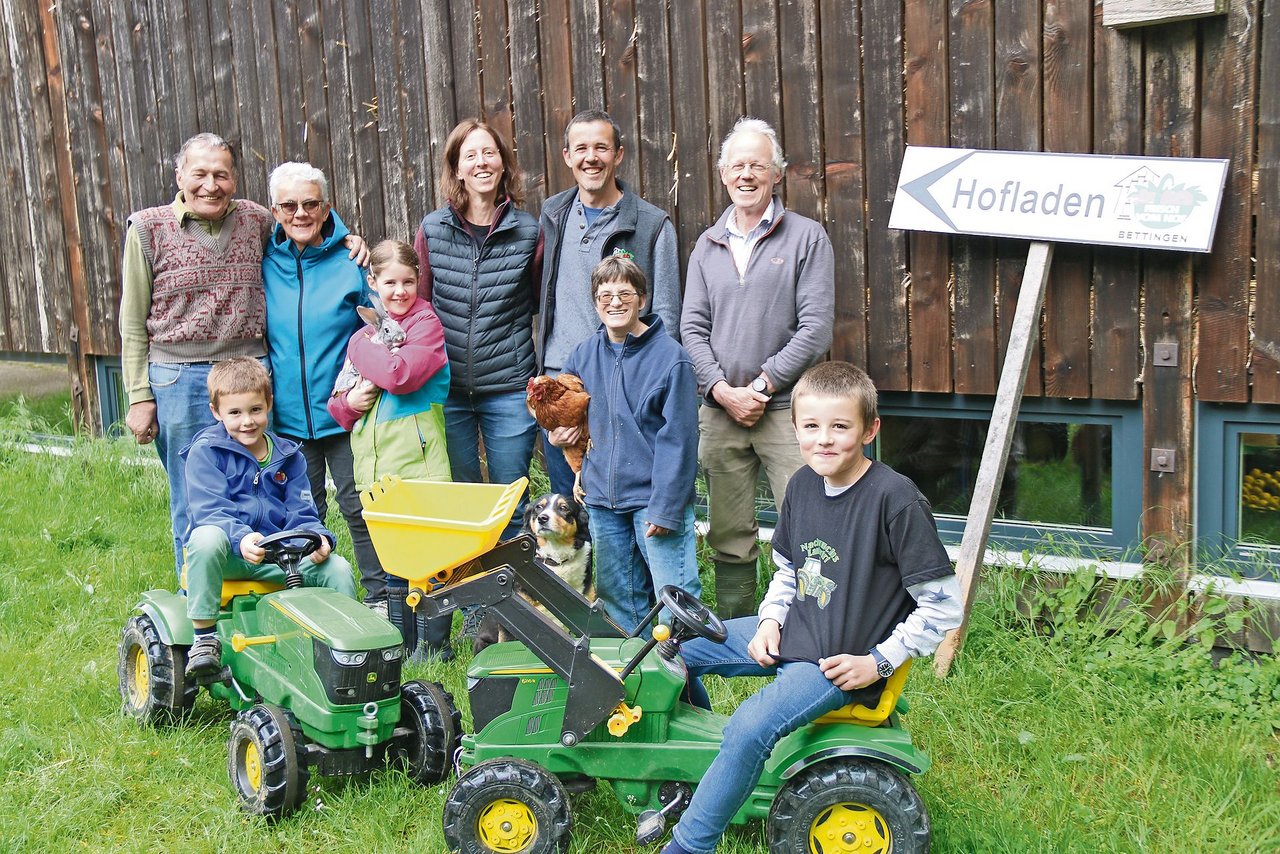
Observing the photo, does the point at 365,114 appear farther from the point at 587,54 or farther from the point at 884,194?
the point at 884,194

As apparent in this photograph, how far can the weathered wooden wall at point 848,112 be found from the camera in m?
4.18

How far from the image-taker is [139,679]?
4.42 meters

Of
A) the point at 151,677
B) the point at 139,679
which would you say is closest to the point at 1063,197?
the point at 151,677

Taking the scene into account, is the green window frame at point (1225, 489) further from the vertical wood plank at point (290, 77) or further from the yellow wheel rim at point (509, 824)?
the vertical wood plank at point (290, 77)

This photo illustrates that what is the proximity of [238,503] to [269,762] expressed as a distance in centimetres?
99

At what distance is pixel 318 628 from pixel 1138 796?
2.53m

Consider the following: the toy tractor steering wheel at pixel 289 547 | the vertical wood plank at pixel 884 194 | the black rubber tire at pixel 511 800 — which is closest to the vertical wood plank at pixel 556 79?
→ the vertical wood plank at pixel 884 194

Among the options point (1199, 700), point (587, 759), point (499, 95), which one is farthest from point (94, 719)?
point (1199, 700)

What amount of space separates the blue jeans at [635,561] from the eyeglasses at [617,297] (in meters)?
0.76

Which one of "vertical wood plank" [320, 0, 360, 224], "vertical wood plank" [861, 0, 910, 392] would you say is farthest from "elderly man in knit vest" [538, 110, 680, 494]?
"vertical wood plank" [320, 0, 360, 224]

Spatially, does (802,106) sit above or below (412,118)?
below

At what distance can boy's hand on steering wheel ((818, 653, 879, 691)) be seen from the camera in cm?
292

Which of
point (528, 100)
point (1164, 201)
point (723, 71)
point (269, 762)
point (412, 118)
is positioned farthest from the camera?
point (412, 118)

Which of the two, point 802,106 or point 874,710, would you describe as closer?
point 874,710
